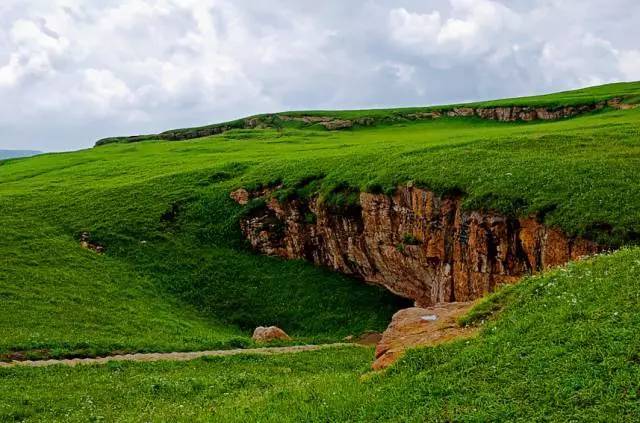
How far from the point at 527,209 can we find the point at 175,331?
2016cm

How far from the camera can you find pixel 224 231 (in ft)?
149

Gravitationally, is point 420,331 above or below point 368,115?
below

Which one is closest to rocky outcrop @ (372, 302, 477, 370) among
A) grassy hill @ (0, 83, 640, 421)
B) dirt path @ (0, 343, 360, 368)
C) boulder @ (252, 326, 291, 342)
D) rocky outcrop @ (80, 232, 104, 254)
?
grassy hill @ (0, 83, 640, 421)

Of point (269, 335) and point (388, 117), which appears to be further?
point (388, 117)

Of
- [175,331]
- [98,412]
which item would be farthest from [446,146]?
[98,412]

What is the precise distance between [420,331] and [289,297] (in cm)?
2126

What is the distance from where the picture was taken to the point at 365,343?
3250 cm

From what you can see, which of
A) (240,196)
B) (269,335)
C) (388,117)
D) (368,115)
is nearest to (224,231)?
(240,196)

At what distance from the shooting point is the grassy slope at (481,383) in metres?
11.1

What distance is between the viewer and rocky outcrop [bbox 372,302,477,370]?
53.9 feet

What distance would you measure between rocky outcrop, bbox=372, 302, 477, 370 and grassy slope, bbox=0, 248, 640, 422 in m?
0.87

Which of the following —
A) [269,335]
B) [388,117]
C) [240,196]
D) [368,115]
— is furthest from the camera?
[368,115]

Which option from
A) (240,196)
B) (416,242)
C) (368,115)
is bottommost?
(416,242)

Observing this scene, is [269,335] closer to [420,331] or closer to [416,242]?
[416,242]
